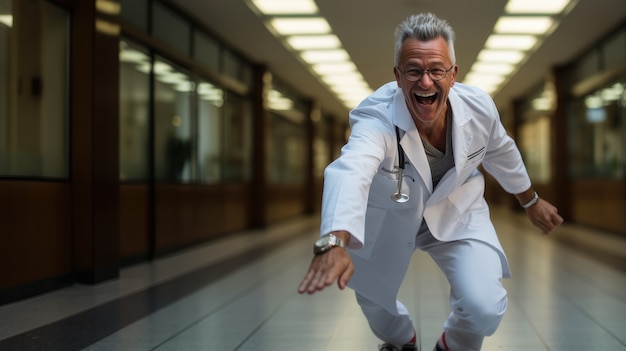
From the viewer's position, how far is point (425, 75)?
260 cm

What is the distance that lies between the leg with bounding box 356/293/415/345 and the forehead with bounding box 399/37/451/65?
1300 millimetres

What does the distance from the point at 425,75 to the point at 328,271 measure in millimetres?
980

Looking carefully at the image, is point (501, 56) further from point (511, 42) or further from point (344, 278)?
point (344, 278)

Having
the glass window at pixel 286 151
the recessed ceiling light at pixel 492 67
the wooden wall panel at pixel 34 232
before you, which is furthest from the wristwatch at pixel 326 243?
the glass window at pixel 286 151

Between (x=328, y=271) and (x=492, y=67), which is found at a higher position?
(x=492, y=67)

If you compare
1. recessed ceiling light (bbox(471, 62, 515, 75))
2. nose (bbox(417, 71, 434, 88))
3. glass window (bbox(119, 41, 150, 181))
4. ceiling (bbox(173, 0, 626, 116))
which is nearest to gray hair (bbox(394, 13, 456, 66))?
nose (bbox(417, 71, 434, 88))

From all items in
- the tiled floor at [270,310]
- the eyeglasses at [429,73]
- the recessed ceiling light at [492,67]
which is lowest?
the tiled floor at [270,310]

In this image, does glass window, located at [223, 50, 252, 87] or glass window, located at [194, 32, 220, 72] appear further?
glass window, located at [223, 50, 252, 87]

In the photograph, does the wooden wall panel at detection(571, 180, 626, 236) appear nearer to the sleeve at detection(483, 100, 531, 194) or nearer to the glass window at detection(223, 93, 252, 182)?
the glass window at detection(223, 93, 252, 182)

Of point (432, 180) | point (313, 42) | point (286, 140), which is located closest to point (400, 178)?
point (432, 180)

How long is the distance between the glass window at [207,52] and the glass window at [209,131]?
1.10ft

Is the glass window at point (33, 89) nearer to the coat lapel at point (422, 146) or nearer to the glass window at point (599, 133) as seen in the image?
the coat lapel at point (422, 146)

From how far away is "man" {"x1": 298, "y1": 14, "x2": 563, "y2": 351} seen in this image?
8.56ft

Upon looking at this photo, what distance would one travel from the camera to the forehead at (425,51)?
2.60m
